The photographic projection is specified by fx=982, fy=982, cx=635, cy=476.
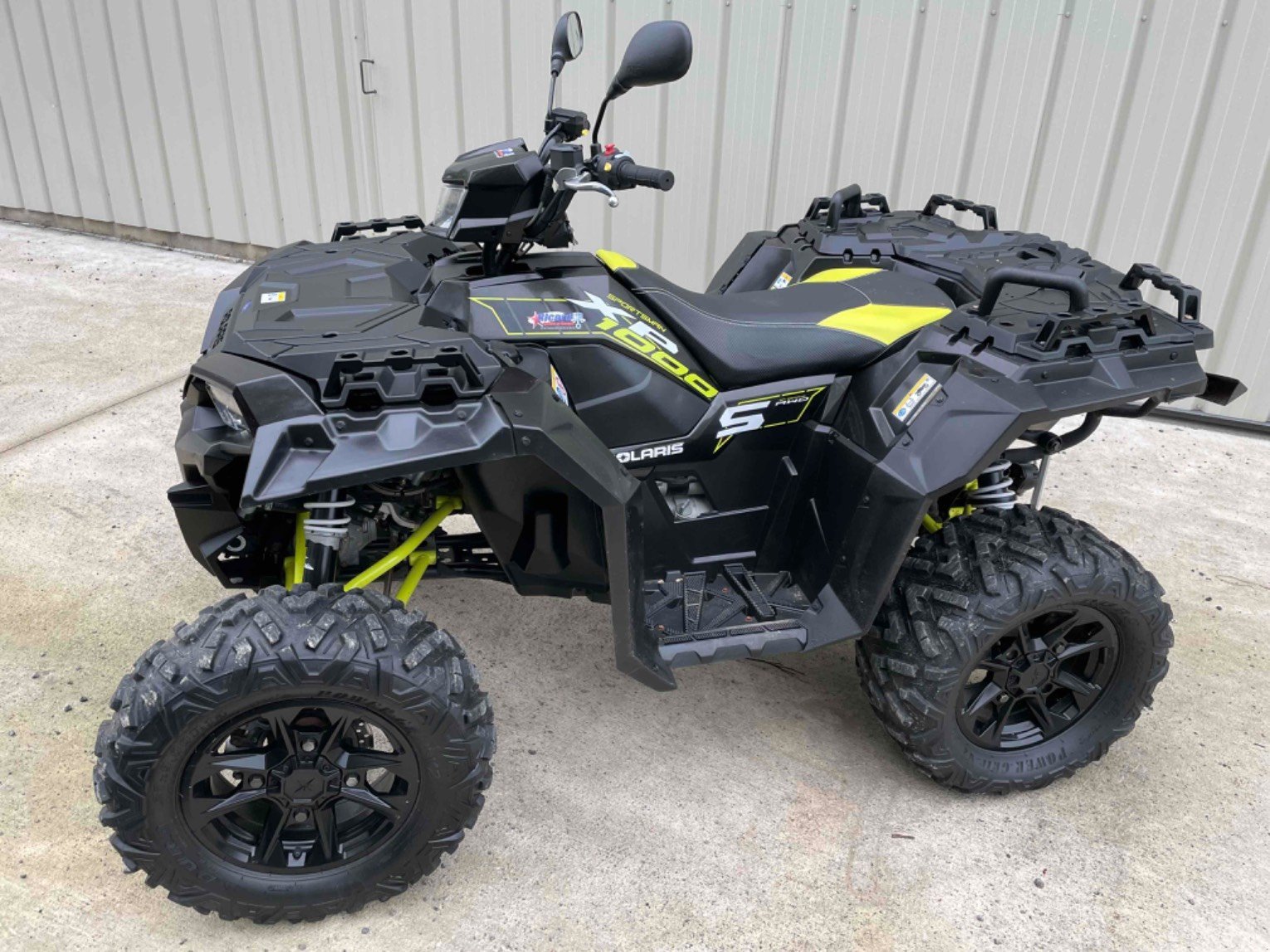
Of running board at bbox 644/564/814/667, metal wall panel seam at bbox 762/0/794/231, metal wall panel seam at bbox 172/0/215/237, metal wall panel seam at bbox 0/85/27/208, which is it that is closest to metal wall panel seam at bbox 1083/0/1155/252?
metal wall panel seam at bbox 762/0/794/231

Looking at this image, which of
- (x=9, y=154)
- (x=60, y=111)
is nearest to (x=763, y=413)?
(x=60, y=111)

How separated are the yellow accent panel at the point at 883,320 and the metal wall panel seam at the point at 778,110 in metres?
2.49

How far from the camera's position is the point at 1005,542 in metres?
2.34

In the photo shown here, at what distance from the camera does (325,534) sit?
6.72ft

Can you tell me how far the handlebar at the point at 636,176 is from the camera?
2.04 m

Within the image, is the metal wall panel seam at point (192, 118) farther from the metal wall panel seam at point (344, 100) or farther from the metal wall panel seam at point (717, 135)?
the metal wall panel seam at point (717, 135)

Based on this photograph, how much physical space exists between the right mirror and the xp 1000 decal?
451 millimetres

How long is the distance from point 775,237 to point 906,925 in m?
2.09

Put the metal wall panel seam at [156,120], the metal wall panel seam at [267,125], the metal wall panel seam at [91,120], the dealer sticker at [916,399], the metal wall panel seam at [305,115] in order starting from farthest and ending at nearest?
the metal wall panel seam at [91,120] → the metal wall panel seam at [156,120] → the metal wall panel seam at [267,125] → the metal wall panel seam at [305,115] → the dealer sticker at [916,399]

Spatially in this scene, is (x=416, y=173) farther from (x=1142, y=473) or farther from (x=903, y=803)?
(x=903, y=803)

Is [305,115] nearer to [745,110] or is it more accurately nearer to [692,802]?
[745,110]

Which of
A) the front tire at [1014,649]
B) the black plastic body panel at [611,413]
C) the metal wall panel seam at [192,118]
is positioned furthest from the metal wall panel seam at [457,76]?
the front tire at [1014,649]

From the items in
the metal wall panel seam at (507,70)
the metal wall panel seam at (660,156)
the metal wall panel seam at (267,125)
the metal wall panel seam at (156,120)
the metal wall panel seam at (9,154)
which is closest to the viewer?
the metal wall panel seam at (660,156)

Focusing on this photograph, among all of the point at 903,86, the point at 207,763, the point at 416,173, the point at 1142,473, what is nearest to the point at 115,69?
the point at 416,173
